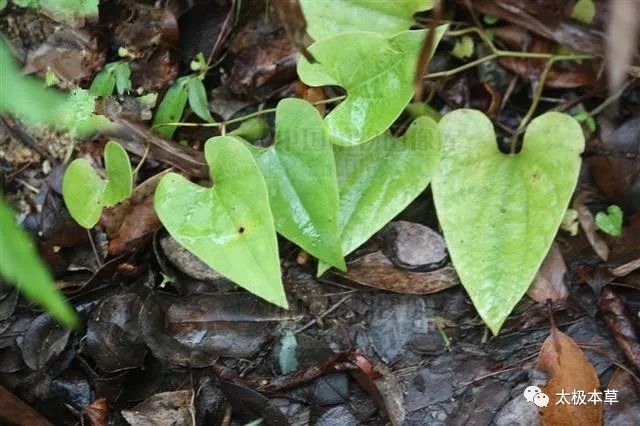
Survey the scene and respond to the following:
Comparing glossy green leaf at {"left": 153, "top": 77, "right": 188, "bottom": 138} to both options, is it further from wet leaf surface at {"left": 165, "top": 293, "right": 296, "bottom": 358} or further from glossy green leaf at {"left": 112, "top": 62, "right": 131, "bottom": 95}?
wet leaf surface at {"left": 165, "top": 293, "right": 296, "bottom": 358}

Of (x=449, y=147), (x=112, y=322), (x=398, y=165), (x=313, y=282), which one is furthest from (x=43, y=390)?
(x=449, y=147)

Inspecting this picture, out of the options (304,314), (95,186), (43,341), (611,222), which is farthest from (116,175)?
(611,222)

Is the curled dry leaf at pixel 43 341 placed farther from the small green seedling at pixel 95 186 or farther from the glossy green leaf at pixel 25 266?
the glossy green leaf at pixel 25 266

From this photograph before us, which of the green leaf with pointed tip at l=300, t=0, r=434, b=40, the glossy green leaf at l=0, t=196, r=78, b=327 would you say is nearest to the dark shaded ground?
the green leaf with pointed tip at l=300, t=0, r=434, b=40

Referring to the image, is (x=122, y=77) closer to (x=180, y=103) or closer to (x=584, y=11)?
(x=180, y=103)

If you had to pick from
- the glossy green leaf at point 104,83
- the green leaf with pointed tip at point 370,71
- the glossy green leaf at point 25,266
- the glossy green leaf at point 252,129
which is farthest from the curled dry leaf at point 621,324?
the glossy green leaf at point 104,83

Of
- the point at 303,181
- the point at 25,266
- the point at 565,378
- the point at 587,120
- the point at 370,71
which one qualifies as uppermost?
the point at 25,266
